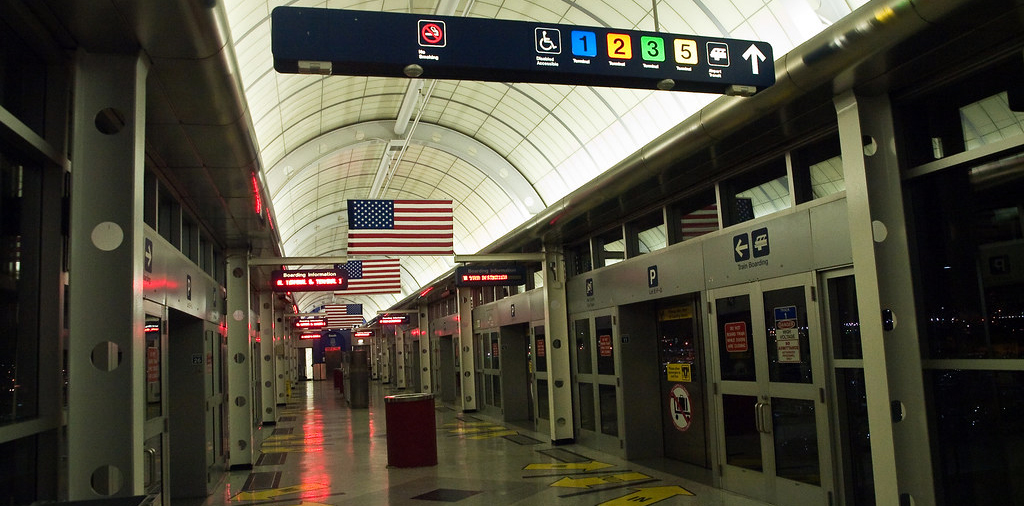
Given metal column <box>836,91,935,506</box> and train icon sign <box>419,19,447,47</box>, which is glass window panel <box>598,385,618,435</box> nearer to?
metal column <box>836,91,935,506</box>

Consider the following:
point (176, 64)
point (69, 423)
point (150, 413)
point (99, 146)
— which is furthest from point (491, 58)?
point (150, 413)

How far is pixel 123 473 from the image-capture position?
4477 mm

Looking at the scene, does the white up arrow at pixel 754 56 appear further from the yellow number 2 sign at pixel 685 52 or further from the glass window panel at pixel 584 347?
the glass window panel at pixel 584 347

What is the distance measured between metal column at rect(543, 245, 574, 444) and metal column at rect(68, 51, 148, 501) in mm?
9462

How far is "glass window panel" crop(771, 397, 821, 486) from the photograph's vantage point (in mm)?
7367

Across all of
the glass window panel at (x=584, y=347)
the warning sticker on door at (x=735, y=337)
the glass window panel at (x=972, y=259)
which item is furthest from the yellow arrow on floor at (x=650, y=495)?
the glass window panel at (x=584, y=347)

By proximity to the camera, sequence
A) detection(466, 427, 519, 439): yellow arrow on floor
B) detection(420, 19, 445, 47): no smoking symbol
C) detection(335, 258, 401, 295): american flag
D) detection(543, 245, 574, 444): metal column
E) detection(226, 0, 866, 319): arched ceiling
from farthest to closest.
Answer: detection(335, 258, 401, 295): american flag < detection(466, 427, 519, 439): yellow arrow on floor < detection(543, 245, 574, 444): metal column < detection(226, 0, 866, 319): arched ceiling < detection(420, 19, 445, 47): no smoking symbol

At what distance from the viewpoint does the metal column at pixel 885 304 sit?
588cm

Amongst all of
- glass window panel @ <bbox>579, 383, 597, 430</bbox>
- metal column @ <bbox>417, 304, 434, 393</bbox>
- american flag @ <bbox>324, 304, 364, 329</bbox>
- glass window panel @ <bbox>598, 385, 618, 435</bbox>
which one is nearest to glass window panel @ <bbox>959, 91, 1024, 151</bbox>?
glass window panel @ <bbox>598, 385, 618, 435</bbox>

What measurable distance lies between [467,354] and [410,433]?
34.0 ft

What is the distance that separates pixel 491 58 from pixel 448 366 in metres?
22.0

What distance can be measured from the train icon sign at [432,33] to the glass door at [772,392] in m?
4.51

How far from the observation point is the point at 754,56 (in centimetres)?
536

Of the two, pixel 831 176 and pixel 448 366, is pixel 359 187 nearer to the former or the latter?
pixel 448 366
